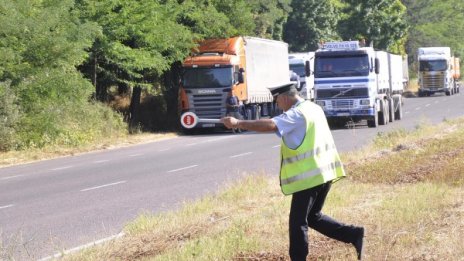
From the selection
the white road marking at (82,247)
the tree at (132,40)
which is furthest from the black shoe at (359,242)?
the tree at (132,40)

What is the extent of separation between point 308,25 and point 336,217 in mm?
65246

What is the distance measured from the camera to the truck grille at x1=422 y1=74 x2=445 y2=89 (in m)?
65.6

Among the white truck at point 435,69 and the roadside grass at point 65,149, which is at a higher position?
the white truck at point 435,69

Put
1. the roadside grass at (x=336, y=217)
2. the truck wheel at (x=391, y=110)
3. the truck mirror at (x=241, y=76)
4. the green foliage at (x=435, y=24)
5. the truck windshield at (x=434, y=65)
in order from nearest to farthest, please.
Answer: the roadside grass at (x=336, y=217) < the truck mirror at (x=241, y=76) < the truck wheel at (x=391, y=110) < the truck windshield at (x=434, y=65) < the green foliage at (x=435, y=24)

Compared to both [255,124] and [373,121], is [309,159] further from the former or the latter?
[373,121]

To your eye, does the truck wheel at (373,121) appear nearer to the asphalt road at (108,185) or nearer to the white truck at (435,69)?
the asphalt road at (108,185)

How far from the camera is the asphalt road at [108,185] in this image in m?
11.7

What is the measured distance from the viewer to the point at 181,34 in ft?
113

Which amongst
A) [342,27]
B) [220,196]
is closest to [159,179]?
[220,196]

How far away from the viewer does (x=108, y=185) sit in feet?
57.1

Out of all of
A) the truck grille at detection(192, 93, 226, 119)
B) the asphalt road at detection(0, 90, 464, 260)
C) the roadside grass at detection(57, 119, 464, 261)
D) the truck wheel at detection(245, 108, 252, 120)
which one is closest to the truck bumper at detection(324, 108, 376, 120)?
the asphalt road at detection(0, 90, 464, 260)

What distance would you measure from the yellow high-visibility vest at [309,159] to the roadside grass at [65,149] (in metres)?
17.8

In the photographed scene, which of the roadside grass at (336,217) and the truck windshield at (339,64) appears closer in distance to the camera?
the roadside grass at (336,217)

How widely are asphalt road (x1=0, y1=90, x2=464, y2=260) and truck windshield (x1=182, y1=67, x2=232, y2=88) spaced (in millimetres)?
5359
